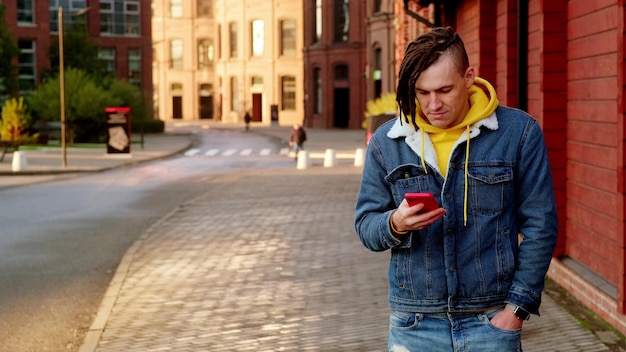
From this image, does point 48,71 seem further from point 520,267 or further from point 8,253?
point 520,267

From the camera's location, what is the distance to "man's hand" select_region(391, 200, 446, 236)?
12.1 ft

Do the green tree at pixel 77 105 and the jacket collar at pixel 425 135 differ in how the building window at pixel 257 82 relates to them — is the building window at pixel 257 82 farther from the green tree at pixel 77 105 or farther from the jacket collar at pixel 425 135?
the jacket collar at pixel 425 135

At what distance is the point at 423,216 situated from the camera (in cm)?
370

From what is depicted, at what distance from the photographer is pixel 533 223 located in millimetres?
3922

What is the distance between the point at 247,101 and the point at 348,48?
1990cm

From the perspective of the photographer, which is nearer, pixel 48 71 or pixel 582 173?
pixel 582 173

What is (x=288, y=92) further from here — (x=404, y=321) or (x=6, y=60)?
(x=404, y=321)

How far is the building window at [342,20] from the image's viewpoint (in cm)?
7855

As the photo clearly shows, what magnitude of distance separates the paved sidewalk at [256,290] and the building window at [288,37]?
73.3 meters

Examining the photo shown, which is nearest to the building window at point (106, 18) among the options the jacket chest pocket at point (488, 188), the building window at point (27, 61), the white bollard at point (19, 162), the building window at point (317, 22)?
the building window at point (27, 61)

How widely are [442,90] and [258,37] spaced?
9178 centimetres

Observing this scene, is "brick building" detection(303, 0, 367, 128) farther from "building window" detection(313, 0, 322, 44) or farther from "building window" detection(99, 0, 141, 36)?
"building window" detection(99, 0, 141, 36)

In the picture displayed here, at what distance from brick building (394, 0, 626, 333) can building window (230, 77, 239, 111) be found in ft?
283

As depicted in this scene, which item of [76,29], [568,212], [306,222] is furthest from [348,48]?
[568,212]
